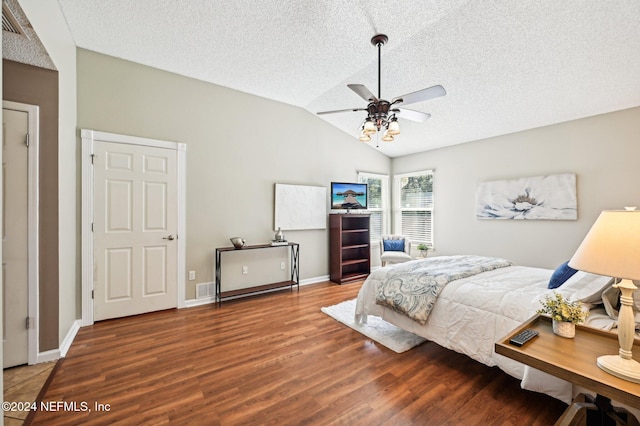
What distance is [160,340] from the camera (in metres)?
2.86

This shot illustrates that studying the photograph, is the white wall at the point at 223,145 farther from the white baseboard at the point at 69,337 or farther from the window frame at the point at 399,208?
the window frame at the point at 399,208

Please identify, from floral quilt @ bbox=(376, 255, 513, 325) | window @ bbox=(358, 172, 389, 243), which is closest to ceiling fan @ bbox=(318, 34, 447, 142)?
floral quilt @ bbox=(376, 255, 513, 325)

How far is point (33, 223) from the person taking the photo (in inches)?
91.8

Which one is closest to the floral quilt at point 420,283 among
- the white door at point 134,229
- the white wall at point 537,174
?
the white wall at point 537,174

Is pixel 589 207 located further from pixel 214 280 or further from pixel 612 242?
pixel 214 280

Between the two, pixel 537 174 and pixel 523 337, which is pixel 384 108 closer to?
pixel 523 337

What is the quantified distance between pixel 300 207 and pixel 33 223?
3.18 m

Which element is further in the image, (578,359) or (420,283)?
(420,283)

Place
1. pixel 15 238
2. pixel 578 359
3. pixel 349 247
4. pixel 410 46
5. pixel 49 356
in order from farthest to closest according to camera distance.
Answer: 1. pixel 349 247
2. pixel 410 46
3. pixel 49 356
4. pixel 15 238
5. pixel 578 359

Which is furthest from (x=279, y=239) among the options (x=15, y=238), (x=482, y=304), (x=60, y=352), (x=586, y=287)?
(x=586, y=287)

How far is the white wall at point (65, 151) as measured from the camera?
2303 millimetres

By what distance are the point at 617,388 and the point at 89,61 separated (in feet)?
16.1

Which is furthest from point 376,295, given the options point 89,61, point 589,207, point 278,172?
point 89,61

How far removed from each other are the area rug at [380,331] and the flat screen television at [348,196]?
203 centimetres
